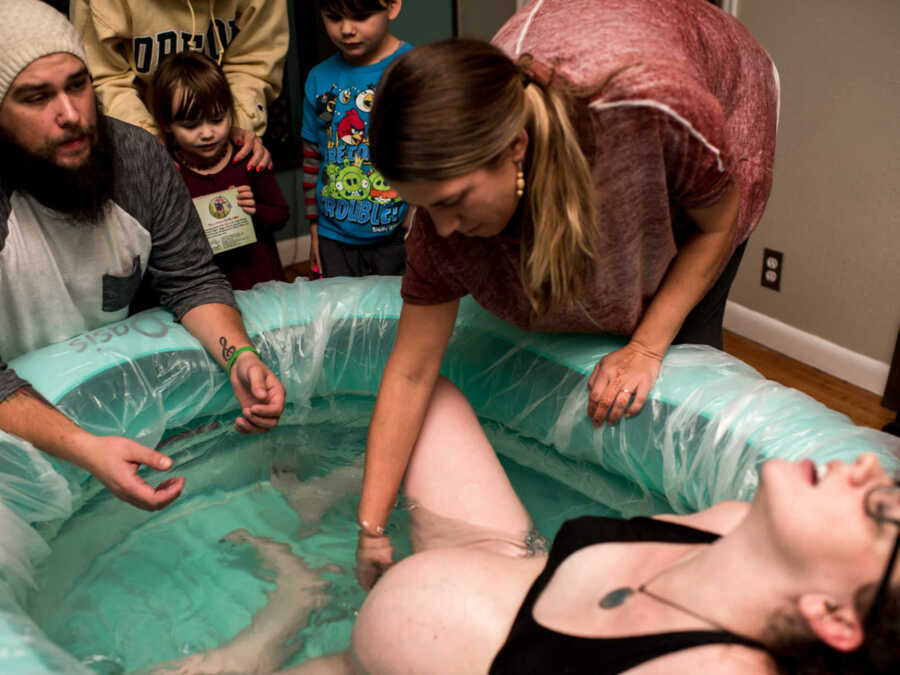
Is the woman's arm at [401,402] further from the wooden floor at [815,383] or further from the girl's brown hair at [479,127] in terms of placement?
the wooden floor at [815,383]

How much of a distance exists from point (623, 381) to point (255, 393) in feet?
2.09

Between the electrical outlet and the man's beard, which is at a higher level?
the man's beard

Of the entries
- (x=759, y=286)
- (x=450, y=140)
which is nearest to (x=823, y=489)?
(x=450, y=140)

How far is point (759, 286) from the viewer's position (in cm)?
260

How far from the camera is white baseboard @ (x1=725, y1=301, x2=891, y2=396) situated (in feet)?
7.72

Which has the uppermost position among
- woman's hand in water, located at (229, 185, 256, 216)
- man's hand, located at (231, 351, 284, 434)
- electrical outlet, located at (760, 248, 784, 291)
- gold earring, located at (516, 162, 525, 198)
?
gold earring, located at (516, 162, 525, 198)

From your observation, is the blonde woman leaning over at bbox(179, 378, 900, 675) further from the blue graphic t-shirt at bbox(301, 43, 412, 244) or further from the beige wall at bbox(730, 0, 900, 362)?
the beige wall at bbox(730, 0, 900, 362)

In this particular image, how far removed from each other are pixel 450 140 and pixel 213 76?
1.24 meters

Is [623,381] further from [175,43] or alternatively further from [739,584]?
[175,43]

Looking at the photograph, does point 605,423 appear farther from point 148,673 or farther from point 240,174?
point 240,174

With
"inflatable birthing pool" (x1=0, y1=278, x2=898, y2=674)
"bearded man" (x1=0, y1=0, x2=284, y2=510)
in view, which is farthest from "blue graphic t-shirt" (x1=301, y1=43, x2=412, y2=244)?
"bearded man" (x1=0, y1=0, x2=284, y2=510)

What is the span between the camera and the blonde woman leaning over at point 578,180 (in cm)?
103

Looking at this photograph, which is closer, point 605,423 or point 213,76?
point 605,423

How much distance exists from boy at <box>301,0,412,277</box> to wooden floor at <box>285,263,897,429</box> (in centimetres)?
109
